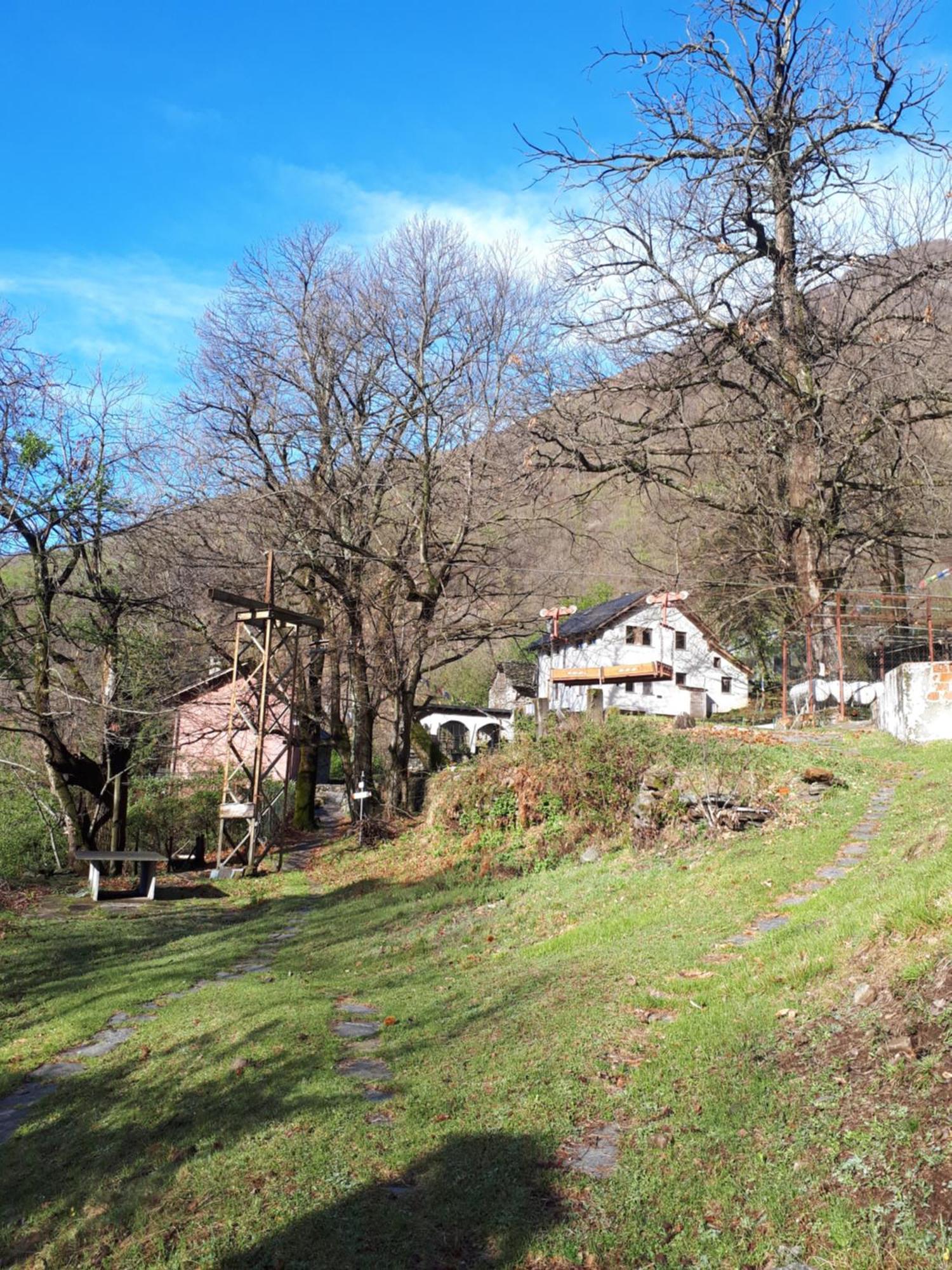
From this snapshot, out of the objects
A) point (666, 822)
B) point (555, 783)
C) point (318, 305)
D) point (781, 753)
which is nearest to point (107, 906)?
point (555, 783)

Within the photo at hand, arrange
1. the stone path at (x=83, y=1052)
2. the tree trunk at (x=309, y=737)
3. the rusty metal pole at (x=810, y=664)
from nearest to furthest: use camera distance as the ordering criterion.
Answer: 1. the stone path at (x=83, y=1052)
2. the rusty metal pole at (x=810, y=664)
3. the tree trunk at (x=309, y=737)

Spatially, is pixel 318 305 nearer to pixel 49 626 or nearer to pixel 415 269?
pixel 415 269

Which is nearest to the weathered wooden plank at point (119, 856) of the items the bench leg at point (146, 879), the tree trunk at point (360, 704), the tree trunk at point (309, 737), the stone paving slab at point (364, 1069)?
the bench leg at point (146, 879)

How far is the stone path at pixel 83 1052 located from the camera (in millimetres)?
6715

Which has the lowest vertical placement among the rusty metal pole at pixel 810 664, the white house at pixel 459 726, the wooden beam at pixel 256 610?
the white house at pixel 459 726

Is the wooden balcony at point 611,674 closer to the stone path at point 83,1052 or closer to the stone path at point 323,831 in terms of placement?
the stone path at point 323,831

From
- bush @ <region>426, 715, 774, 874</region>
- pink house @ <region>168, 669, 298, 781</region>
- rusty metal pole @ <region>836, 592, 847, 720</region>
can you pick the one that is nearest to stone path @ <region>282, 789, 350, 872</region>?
pink house @ <region>168, 669, 298, 781</region>

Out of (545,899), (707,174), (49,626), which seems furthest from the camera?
(49,626)

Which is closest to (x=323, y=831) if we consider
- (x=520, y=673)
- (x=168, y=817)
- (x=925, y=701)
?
(x=168, y=817)

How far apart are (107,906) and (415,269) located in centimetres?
1610

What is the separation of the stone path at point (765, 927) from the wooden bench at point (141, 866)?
38.4 ft

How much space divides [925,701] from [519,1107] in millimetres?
12780

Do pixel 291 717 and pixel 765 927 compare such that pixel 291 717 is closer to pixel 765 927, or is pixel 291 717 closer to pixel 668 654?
pixel 765 927

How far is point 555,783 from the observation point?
1541cm
